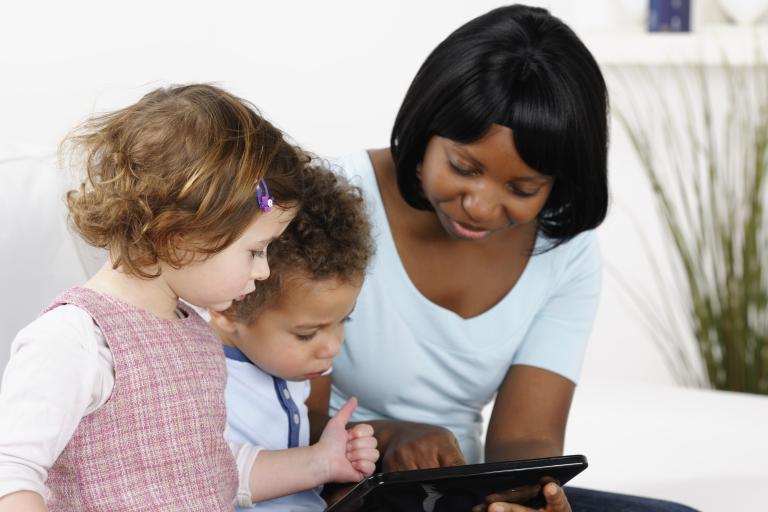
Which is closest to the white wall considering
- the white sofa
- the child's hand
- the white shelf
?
the white sofa

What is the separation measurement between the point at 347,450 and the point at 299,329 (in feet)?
0.64

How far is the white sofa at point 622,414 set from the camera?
1.28 meters

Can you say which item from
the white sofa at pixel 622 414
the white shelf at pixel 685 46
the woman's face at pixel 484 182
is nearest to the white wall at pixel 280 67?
the white sofa at pixel 622 414

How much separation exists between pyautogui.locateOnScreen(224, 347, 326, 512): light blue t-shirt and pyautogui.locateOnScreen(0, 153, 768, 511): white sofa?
9.8 inches

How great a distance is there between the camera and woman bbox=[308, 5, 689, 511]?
4.44ft

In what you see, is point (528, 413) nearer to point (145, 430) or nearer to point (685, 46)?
point (145, 430)

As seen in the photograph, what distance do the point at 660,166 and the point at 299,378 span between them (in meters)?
2.04

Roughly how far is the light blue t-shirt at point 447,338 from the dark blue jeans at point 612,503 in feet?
0.59

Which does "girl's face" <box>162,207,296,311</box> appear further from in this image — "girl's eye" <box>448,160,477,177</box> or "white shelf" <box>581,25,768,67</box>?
"white shelf" <box>581,25,768,67</box>

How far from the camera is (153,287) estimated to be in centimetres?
112

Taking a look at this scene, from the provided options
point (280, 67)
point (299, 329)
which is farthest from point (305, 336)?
point (280, 67)

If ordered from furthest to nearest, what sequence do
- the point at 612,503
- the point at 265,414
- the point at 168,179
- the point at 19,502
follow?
the point at 612,503, the point at 265,414, the point at 168,179, the point at 19,502

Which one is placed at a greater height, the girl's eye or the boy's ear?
the girl's eye

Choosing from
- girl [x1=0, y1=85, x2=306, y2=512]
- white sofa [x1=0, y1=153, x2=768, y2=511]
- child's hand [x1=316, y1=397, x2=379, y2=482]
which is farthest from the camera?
child's hand [x1=316, y1=397, x2=379, y2=482]
